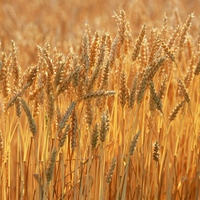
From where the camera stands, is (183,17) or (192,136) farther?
(183,17)

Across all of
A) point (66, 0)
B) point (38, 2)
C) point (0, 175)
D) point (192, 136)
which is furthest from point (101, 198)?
point (66, 0)

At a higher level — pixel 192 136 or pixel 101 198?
pixel 192 136

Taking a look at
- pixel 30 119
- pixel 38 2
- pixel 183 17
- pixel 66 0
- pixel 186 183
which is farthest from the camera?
pixel 66 0

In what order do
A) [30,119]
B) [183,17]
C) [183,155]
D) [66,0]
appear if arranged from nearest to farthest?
1. [30,119]
2. [183,155]
3. [183,17]
4. [66,0]

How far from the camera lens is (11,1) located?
5730 mm

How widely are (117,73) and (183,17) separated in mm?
2158

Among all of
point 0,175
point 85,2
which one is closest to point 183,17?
point 85,2

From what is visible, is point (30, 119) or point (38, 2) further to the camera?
point (38, 2)

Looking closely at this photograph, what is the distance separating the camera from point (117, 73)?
1.57 meters

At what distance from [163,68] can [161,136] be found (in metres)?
0.23

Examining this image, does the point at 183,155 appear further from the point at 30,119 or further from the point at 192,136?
the point at 30,119

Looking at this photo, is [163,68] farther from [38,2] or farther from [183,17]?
[38,2]

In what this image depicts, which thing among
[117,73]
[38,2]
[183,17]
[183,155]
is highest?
[38,2]

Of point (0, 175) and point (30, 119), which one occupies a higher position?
point (30, 119)
